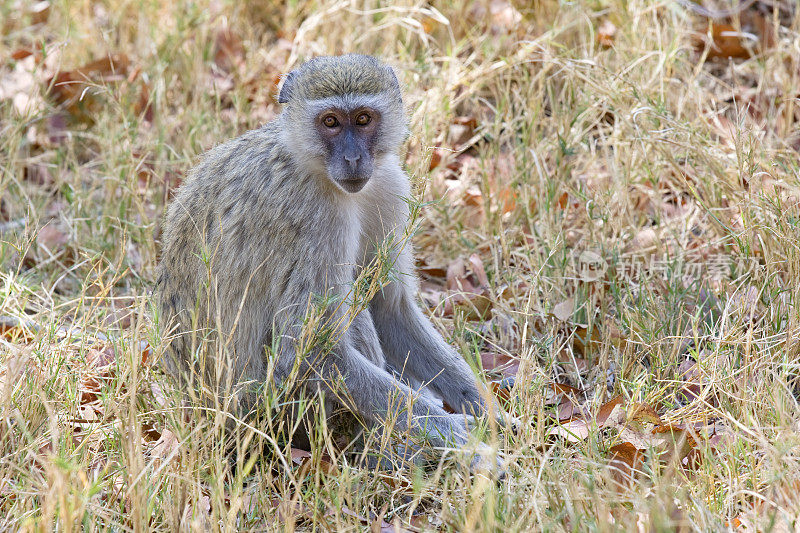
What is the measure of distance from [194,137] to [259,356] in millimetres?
2151

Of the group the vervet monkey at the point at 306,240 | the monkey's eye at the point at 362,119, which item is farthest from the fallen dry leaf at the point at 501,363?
the monkey's eye at the point at 362,119

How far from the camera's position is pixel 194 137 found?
5531mm

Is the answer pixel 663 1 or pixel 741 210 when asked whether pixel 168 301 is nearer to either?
pixel 741 210

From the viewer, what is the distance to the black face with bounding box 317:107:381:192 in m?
3.66

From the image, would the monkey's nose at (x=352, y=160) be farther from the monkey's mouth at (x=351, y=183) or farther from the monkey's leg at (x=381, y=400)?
the monkey's leg at (x=381, y=400)

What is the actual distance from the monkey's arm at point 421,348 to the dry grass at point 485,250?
230 millimetres

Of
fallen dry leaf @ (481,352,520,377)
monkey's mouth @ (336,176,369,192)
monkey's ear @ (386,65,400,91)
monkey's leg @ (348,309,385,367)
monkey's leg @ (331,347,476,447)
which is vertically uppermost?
monkey's ear @ (386,65,400,91)

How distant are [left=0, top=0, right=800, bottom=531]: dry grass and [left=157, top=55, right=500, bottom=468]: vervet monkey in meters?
0.23

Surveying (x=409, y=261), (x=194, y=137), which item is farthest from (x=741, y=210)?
(x=194, y=137)

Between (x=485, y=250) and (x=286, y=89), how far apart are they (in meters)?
1.66

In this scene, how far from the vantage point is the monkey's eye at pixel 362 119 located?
12.5 feet

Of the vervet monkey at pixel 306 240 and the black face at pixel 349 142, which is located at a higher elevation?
the black face at pixel 349 142

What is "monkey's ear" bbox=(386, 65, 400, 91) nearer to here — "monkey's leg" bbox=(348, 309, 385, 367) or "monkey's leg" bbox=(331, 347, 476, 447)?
"monkey's leg" bbox=(348, 309, 385, 367)

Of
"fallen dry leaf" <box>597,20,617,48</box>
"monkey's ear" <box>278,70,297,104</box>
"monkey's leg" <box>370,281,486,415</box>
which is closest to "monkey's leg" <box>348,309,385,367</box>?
"monkey's leg" <box>370,281,486,415</box>
